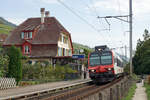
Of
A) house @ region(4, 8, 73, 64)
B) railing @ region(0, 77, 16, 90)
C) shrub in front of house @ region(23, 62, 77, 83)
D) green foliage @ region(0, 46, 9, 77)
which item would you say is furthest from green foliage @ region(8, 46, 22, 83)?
house @ region(4, 8, 73, 64)

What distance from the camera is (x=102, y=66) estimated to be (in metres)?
27.1

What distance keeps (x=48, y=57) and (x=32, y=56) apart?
3149mm

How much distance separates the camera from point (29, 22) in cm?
5306

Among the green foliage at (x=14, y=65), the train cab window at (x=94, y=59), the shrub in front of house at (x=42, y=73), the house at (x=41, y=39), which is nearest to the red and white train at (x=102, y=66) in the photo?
the train cab window at (x=94, y=59)

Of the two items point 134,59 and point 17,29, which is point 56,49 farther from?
point 134,59

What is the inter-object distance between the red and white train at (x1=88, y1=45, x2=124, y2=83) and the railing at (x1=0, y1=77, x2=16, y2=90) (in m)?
7.39

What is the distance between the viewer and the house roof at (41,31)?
4759 centimetres

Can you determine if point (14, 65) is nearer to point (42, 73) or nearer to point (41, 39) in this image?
point (42, 73)

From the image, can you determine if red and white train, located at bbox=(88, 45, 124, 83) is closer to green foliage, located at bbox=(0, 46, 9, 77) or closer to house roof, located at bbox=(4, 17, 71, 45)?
green foliage, located at bbox=(0, 46, 9, 77)

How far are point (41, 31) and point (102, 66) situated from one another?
24.3 metres

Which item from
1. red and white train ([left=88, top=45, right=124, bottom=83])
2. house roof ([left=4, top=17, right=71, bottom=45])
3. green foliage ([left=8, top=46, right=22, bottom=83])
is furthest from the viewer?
house roof ([left=4, top=17, right=71, bottom=45])

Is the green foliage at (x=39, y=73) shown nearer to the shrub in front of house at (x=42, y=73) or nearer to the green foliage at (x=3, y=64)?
the shrub in front of house at (x=42, y=73)

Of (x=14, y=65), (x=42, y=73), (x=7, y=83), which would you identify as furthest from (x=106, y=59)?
(x=7, y=83)

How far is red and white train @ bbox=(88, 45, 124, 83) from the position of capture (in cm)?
2666
